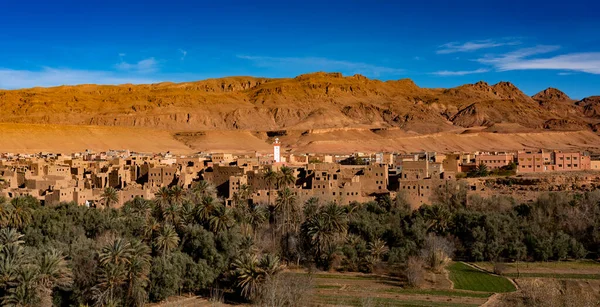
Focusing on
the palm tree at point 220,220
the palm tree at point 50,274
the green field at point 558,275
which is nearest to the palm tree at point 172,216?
the palm tree at point 220,220

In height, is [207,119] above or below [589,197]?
above

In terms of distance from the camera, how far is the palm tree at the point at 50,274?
22719 mm

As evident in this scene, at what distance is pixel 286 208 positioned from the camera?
35594 millimetres

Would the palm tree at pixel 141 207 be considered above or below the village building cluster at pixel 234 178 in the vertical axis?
below

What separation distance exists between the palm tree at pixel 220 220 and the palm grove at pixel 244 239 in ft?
0.19

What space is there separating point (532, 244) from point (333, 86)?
5124 inches

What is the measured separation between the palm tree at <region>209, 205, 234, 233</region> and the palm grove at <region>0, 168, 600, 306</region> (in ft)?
0.19

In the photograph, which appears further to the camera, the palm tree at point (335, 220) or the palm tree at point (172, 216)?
the palm tree at point (172, 216)

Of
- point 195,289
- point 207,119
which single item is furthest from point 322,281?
point 207,119

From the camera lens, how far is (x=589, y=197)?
129 ft

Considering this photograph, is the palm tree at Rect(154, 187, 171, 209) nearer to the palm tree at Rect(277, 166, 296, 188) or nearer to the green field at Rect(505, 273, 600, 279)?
the palm tree at Rect(277, 166, 296, 188)

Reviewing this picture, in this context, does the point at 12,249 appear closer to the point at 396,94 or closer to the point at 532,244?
the point at 532,244

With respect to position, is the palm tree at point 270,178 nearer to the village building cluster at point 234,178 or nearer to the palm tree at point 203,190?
the village building cluster at point 234,178

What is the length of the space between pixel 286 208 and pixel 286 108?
10894 centimetres
